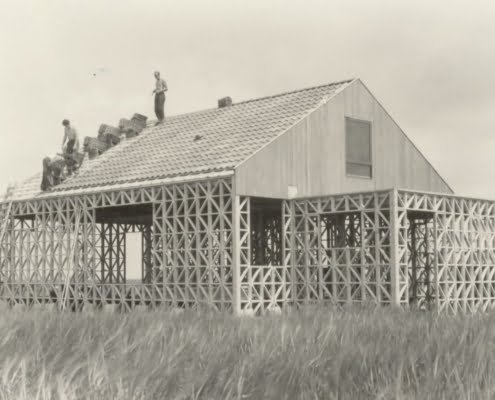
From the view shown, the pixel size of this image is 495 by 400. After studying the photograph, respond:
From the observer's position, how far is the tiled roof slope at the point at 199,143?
23.9 m

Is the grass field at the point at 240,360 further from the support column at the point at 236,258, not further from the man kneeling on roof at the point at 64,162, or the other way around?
the man kneeling on roof at the point at 64,162

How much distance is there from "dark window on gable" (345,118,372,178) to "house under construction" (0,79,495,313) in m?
0.05

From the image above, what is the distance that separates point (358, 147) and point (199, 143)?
5223 mm

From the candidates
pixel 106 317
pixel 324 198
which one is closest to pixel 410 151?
pixel 324 198

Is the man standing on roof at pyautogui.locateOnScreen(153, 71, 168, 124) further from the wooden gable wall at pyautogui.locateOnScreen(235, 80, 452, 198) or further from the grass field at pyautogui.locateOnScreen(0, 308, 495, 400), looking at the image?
the grass field at pyautogui.locateOnScreen(0, 308, 495, 400)

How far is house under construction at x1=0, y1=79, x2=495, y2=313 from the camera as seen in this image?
21859mm

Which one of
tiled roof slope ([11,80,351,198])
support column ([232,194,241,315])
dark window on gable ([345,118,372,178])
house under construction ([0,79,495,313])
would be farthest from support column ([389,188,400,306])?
dark window on gable ([345,118,372,178])

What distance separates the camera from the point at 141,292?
79.0 ft

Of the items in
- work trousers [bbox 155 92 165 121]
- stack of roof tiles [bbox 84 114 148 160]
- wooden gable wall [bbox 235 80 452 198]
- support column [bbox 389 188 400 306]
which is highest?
work trousers [bbox 155 92 165 121]

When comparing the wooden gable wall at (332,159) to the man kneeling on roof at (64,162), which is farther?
the man kneeling on roof at (64,162)

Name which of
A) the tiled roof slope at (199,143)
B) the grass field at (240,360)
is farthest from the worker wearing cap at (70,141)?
the grass field at (240,360)

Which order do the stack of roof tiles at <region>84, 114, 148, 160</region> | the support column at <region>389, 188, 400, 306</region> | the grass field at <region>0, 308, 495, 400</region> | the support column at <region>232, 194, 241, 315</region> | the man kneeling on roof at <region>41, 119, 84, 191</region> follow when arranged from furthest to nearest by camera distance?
the stack of roof tiles at <region>84, 114, 148, 160</region> → the man kneeling on roof at <region>41, 119, 84, 191</region> → the support column at <region>232, 194, 241, 315</region> → the support column at <region>389, 188, 400, 306</region> → the grass field at <region>0, 308, 495, 400</region>

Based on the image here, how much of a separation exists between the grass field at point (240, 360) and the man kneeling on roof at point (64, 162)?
20.4 m

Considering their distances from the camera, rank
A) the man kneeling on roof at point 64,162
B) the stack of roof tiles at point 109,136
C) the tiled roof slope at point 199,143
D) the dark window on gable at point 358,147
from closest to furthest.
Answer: the tiled roof slope at point 199,143
the dark window on gable at point 358,147
the man kneeling on roof at point 64,162
the stack of roof tiles at point 109,136
